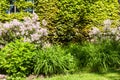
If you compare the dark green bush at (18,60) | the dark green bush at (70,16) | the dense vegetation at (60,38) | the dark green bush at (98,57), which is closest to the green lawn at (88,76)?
the dense vegetation at (60,38)

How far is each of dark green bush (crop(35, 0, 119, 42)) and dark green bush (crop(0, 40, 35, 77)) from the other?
10.2 ft

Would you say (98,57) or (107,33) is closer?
(98,57)

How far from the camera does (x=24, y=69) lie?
25.4 feet

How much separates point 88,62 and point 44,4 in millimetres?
3692

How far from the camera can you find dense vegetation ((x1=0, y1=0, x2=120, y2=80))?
312 inches

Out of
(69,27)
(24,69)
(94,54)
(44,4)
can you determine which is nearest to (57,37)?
(69,27)

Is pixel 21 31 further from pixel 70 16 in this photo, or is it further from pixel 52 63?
pixel 70 16

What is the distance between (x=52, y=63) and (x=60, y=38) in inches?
136

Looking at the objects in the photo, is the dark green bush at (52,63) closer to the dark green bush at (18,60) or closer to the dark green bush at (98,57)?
the dark green bush at (18,60)

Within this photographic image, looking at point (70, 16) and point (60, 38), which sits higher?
point (70, 16)

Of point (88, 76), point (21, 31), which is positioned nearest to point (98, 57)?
point (88, 76)

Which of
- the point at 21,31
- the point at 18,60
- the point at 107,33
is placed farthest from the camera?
the point at 107,33

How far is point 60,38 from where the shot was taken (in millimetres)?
11305

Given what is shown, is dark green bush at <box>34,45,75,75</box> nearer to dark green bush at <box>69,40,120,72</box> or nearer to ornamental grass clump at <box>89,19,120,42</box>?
dark green bush at <box>69,40,120,72</box>
